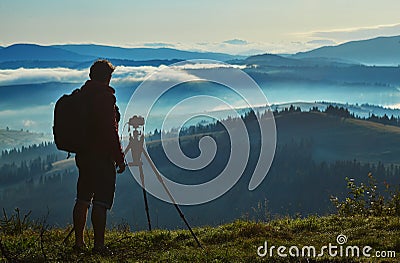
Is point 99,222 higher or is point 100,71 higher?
point 100,71

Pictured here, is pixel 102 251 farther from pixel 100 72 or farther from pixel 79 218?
pixel 100 72

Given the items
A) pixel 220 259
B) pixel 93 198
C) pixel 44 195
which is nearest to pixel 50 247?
pixel 93 198

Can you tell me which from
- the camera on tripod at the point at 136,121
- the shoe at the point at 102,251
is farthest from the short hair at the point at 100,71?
the shoe at the point at 102,251

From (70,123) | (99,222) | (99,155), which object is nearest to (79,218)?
(99,222)

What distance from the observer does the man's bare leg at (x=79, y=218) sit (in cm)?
778

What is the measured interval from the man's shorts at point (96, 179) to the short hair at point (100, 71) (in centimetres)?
117

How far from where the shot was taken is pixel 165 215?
160250 millimetres

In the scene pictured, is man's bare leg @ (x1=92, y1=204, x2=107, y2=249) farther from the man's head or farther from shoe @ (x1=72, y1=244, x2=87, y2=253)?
the man's head

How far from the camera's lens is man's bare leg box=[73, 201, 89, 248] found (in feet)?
25.5

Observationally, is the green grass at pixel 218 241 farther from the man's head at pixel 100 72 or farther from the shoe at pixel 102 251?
the man's head at pixel 100 72

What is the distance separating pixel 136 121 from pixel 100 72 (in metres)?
1.86

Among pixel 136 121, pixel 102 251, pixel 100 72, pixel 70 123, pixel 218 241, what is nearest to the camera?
pixel 70 123

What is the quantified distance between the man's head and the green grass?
2414 millimetres

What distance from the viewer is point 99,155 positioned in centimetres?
764
